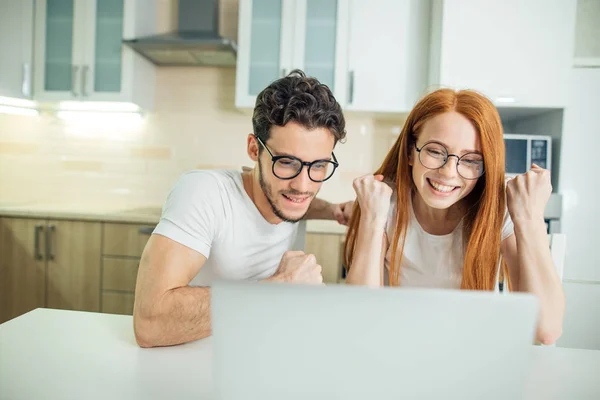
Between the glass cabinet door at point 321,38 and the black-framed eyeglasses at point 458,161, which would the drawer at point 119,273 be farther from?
the black-framed eyeglasses at point 458,161

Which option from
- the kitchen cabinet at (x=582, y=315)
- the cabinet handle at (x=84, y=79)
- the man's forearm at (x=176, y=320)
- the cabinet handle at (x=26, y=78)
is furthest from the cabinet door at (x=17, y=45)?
the kitchen cabinet at (x=582, y=315)

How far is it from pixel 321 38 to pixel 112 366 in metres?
2.39

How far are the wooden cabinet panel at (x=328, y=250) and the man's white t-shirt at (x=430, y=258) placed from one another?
106 centimetres

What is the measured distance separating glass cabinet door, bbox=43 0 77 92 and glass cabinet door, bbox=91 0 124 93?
18 cm

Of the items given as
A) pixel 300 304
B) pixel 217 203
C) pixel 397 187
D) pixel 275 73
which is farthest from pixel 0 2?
pixel 300 304

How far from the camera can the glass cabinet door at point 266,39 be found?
2.71 m

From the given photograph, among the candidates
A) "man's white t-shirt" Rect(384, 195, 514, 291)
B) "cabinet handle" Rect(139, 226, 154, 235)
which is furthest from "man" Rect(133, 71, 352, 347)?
"cabinet handle" Rect(139, 226, 154, 235)

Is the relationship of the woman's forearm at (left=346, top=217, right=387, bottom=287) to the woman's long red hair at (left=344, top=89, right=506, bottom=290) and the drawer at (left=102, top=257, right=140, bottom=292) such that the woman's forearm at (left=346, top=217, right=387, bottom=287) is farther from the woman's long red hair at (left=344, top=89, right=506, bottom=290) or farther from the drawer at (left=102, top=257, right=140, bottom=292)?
the drawer at (left=102, top=257, right=140, bottom=292)

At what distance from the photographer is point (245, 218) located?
1.24 meters

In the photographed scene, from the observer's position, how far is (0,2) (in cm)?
281

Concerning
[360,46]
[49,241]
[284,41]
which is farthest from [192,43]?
[49,241]

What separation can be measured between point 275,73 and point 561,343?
228 cm

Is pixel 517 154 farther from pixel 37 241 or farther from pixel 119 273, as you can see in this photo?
pixel 37 241

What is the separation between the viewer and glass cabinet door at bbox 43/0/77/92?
2.80 meters
